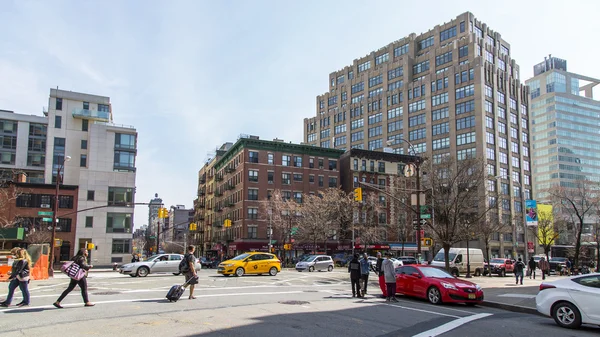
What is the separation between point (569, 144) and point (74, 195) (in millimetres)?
140962

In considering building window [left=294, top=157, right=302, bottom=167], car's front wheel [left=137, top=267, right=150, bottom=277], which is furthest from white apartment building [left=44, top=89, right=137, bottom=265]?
building window [left=294, top=157, right=302, bottom=167]

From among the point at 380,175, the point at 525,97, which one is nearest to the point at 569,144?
the point at 525,97

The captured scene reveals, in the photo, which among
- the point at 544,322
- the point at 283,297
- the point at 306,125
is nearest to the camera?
the point at 544,322

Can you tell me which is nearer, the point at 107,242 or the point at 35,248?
the point at 35,248

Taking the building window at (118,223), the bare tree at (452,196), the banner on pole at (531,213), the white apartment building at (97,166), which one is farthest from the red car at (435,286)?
the building window at (118,223)

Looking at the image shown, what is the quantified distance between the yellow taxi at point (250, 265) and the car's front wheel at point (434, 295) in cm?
1599

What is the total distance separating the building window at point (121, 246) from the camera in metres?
62.4

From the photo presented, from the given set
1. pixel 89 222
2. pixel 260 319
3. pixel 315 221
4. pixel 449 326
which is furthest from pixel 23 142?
pixel 449 326

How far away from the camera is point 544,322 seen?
42.2 feet

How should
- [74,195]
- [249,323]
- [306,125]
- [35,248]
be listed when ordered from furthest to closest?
1. [306,125]
2. [74,195]
3. [35,248]
4. [249,323]

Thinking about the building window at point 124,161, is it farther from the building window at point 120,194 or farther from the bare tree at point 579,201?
the bare tree at point 579,201

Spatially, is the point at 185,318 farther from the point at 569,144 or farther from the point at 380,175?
the point at 569,144

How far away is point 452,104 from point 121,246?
2572 inches

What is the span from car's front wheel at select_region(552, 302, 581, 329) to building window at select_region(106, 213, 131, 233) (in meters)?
59.4
